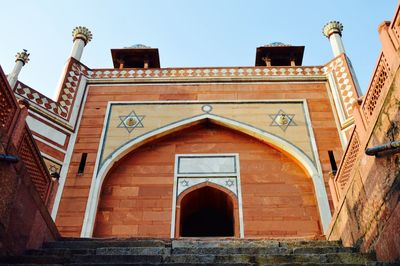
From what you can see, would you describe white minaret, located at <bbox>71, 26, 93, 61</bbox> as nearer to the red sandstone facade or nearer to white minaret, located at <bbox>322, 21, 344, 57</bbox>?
the red sandstone facade

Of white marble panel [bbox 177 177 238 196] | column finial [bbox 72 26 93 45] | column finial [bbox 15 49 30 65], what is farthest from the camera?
column finial [bbox 72 26 93 45]

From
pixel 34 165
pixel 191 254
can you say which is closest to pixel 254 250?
pixel 191 254

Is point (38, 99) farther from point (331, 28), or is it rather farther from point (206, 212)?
point (331, 28)

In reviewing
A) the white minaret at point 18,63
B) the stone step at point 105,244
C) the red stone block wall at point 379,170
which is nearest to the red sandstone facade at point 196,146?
the white minaret at point 18,63

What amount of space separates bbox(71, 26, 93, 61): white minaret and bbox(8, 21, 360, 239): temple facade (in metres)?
0.04

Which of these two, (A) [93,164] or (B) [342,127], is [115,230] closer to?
(A) [93,164]

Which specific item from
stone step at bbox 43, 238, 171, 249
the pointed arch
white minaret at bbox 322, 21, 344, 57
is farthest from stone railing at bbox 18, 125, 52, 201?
white minaret at bbox 322, 21, 344, 57

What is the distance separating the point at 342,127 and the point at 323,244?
382 centimetres

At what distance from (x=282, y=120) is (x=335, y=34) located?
252 cm

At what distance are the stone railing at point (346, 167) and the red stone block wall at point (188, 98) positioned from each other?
217cm

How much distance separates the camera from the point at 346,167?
15.7 feet

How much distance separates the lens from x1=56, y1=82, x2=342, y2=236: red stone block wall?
7.47m

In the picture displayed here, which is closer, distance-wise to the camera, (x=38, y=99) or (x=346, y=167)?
(x=346, y=167)

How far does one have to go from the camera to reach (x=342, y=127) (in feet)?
26.2
